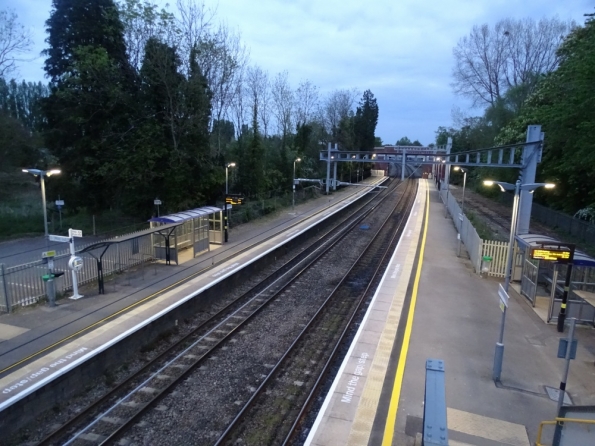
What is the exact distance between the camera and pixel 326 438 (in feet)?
23.3

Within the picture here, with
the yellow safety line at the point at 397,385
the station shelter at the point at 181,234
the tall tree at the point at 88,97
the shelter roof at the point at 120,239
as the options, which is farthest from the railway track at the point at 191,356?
the tall tree at the point at 88,97

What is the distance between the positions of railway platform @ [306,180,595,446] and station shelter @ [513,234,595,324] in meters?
0.48

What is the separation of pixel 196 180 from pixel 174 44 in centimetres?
920

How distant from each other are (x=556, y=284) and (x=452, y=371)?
5.58m

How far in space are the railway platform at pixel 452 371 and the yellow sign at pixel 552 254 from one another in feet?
7.51

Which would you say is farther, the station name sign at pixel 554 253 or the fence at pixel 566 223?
the fence at pixel 566 223

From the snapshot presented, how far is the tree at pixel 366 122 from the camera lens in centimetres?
7581

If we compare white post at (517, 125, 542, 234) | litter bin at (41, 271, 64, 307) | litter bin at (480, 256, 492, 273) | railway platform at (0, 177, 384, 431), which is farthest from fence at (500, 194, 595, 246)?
litter bin at (41, 271, 64, 307)

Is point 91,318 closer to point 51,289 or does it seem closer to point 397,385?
point 51,289

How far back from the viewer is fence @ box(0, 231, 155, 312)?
40.8ft

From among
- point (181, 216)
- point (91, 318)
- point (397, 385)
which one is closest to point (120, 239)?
point (91, 318)

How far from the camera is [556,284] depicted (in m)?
12.7

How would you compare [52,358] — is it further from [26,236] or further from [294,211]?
[294,211]

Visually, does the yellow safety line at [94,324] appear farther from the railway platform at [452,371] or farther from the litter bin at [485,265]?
the litter bin at [485,265]
